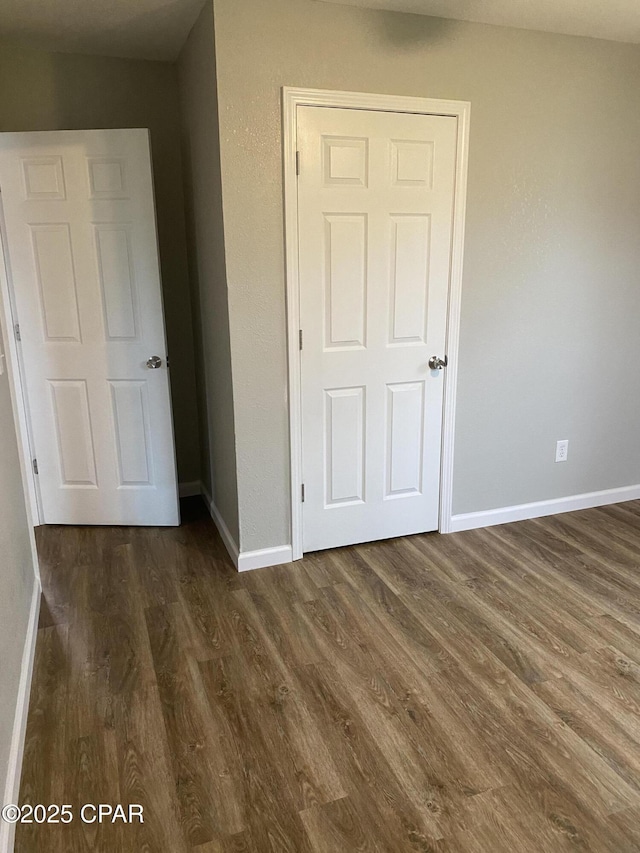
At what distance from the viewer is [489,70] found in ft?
8.80

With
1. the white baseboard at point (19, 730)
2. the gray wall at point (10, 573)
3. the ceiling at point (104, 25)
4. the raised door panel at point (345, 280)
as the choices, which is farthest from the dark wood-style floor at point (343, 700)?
the ceiling at point (104, 25)

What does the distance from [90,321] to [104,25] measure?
4.26ft

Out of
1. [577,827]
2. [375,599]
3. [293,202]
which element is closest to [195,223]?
[293,202]

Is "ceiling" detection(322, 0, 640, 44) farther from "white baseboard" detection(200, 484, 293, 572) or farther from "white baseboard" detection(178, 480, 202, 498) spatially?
"white baseboard" detection(178, 480, 202, 498)

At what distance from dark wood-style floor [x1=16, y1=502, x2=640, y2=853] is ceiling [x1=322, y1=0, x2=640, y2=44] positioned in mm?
2390

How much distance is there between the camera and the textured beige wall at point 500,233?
95.0 inches

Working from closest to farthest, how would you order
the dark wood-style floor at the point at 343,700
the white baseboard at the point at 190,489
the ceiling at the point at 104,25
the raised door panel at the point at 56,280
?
1. the dark wood-style floor at the point at 343,700
2. the ceiling at the point at 104,25
3. the raised door panel at the point at 56,280
4. the white baseboard at the point at 190,489

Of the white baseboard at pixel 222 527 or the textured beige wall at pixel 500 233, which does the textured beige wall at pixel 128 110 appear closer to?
the white baseboard at pixel 222 527

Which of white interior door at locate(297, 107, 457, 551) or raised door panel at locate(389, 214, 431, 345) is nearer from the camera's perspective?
white interior door at locate(297, 107, 457, 551)

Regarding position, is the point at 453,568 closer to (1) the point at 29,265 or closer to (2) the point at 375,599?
(2) the point at 375,599

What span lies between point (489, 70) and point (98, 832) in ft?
10.3

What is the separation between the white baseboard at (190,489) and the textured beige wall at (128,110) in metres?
0.52

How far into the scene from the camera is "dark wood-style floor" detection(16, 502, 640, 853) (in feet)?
5.13

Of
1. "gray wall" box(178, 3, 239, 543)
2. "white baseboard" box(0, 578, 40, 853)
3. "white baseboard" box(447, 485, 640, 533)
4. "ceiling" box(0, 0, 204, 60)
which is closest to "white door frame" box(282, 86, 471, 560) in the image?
"white baseboard" box(447, 485, 640, 533)
